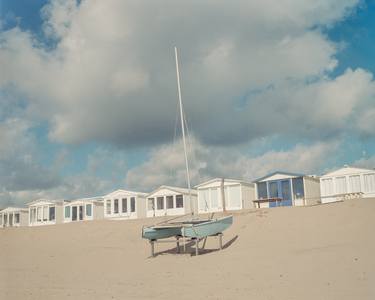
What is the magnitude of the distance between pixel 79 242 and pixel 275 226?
11.0m

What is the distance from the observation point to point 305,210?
24.7m

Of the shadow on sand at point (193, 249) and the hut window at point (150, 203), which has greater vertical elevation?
the hut window at point (150, 203)

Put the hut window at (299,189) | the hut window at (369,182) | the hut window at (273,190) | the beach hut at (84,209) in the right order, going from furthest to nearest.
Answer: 1. the beach hut at (84,209)
2. the hut window at (273,190)
3. the hut window at (299,189)
4. the hut window at (369,182)

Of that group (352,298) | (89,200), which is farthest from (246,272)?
(89,200)

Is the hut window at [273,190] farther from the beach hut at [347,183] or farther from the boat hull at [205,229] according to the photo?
the boat hull at [205,229]

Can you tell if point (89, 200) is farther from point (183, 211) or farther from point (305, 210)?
point (305, 210)

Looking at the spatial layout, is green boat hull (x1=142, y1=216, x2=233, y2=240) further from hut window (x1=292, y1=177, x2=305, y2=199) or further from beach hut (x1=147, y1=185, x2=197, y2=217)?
beach hut (x1=147, y1=185, x2=197, y2=217)

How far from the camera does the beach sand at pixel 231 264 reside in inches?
406

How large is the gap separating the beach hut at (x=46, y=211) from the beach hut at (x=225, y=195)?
1932 centimetres

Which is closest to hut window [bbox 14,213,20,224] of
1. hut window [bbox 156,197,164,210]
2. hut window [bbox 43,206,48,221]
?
hut window [bbox 43,206,48,221]

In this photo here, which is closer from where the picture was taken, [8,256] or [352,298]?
[352,298]

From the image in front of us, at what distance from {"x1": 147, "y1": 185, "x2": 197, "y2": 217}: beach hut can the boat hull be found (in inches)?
883

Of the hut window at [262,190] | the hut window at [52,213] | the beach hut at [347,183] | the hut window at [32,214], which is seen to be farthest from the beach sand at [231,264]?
the hut window at [32,214]

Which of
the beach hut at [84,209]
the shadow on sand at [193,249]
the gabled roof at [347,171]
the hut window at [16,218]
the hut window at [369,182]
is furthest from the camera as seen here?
the hut window at [16,218]
